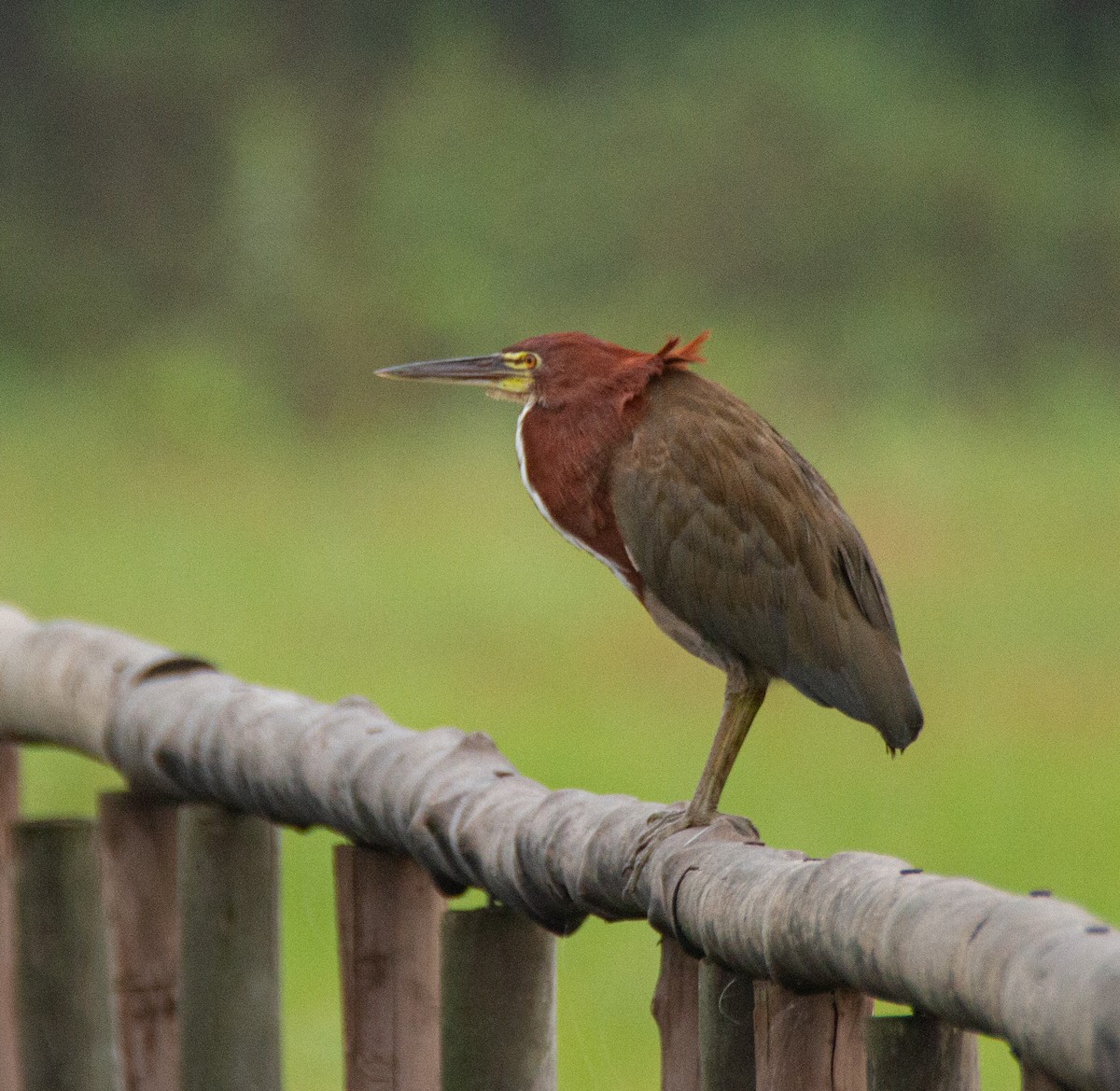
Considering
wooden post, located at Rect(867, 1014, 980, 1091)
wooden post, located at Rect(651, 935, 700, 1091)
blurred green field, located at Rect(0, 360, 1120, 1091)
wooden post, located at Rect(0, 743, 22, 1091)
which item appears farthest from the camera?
blurred green field, located at Rect(0, 360, 1120, 1091)

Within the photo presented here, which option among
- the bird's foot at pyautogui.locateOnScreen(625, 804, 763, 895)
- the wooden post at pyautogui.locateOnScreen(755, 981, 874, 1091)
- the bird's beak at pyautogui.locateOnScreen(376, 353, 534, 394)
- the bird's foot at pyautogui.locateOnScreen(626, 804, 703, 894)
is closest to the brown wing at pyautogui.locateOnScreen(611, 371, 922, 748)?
the bird's beak at pyautogui.locateOnScreen(376, 353, 534, 394)

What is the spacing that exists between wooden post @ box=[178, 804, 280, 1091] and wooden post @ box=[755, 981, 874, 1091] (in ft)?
3.09

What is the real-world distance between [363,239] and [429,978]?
13646 mm

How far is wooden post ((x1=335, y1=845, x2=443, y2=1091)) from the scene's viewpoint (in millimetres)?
2193

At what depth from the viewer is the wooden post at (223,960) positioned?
2371 mm

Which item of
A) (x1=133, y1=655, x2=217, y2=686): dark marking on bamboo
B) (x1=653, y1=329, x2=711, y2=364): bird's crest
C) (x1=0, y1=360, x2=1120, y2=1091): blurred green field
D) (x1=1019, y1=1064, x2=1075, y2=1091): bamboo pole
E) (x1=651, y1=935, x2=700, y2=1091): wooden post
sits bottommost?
(x1=1019, y1=1064, x2=1075, y2=1091): bamboo pole

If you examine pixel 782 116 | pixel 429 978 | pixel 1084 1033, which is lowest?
pixel 1084 1033

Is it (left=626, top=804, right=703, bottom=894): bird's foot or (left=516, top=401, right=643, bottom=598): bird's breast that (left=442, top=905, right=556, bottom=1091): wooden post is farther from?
(left=516, top=401, right=643, bottom=598): bird's breast

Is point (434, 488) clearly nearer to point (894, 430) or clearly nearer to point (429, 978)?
point (894, 430)

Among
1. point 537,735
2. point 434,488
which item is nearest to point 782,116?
point 434,488

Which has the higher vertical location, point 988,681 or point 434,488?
point 434,488

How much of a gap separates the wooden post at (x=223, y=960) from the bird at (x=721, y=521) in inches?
21.5

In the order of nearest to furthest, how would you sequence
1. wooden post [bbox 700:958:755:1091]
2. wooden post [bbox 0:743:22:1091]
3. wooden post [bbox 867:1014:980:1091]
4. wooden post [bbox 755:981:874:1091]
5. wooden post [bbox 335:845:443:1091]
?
wooden post [bbox 867:1014:980:1091], wooden post [bbox 755:981:874:1091], wooden post [bbox 700:958:755:1091], wooden post [bbox 335:845:443:1091], wooden post [bbox 0:743:22:1091]

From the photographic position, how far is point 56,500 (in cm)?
1238
